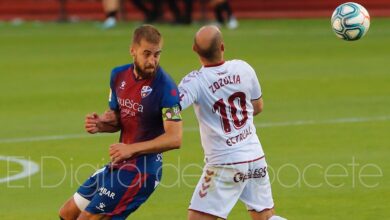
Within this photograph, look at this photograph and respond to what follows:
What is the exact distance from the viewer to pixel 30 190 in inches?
472

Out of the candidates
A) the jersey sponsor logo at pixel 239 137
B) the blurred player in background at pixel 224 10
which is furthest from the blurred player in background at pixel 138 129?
the blurred player in background at pixel 224 10

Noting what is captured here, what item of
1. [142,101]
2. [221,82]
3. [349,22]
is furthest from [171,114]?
[349,22]

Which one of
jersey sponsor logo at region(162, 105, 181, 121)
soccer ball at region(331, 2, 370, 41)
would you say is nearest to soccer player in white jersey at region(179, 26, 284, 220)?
jersey sponsor logo at region(162, 105, 181, 121)

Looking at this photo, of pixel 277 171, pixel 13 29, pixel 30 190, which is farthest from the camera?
pixel 13 29

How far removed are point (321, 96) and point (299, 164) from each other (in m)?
6.30

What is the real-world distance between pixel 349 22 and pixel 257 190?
11.0 feet

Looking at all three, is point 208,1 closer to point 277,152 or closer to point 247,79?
point 277,152

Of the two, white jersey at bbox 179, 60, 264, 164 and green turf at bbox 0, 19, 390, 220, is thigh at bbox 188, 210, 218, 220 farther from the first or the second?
green turf at bbox 0, 19, 390, 220

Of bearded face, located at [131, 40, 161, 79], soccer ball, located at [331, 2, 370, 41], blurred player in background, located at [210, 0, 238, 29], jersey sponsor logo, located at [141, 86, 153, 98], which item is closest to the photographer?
bearded face, located at [131, 40, 161, 79]

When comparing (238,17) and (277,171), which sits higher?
(238,17)

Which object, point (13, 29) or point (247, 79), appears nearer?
point (247, 79)

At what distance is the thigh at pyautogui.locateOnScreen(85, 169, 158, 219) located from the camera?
832 centimetres

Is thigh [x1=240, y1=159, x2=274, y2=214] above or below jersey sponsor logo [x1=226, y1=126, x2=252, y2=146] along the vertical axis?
below

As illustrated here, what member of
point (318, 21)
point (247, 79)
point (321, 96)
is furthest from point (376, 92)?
point (318, 21)
